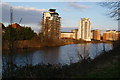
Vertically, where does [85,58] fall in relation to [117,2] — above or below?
below

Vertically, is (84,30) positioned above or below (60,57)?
above

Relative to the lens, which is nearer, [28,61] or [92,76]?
[92,76]

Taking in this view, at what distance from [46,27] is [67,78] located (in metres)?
48.9

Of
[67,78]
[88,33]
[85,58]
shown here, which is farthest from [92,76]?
[88,33]

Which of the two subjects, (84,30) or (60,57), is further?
(84,30)

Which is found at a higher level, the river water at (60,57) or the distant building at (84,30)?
the distant building at (84,30)

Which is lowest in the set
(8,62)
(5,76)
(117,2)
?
(5,76)

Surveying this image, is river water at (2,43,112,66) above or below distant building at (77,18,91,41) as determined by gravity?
below

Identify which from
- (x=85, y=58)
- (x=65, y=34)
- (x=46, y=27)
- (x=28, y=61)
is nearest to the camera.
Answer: (x=28, y=61)

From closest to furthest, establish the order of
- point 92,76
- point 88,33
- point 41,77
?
point 92,76
point 41,77
point 88,33

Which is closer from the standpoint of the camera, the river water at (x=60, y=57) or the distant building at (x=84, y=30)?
the river water at (x=60, y=57)

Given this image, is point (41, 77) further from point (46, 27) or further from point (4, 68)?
point (46, 27)

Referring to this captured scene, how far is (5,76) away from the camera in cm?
685

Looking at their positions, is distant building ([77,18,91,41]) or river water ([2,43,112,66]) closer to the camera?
river water ([2,43,112,66])
